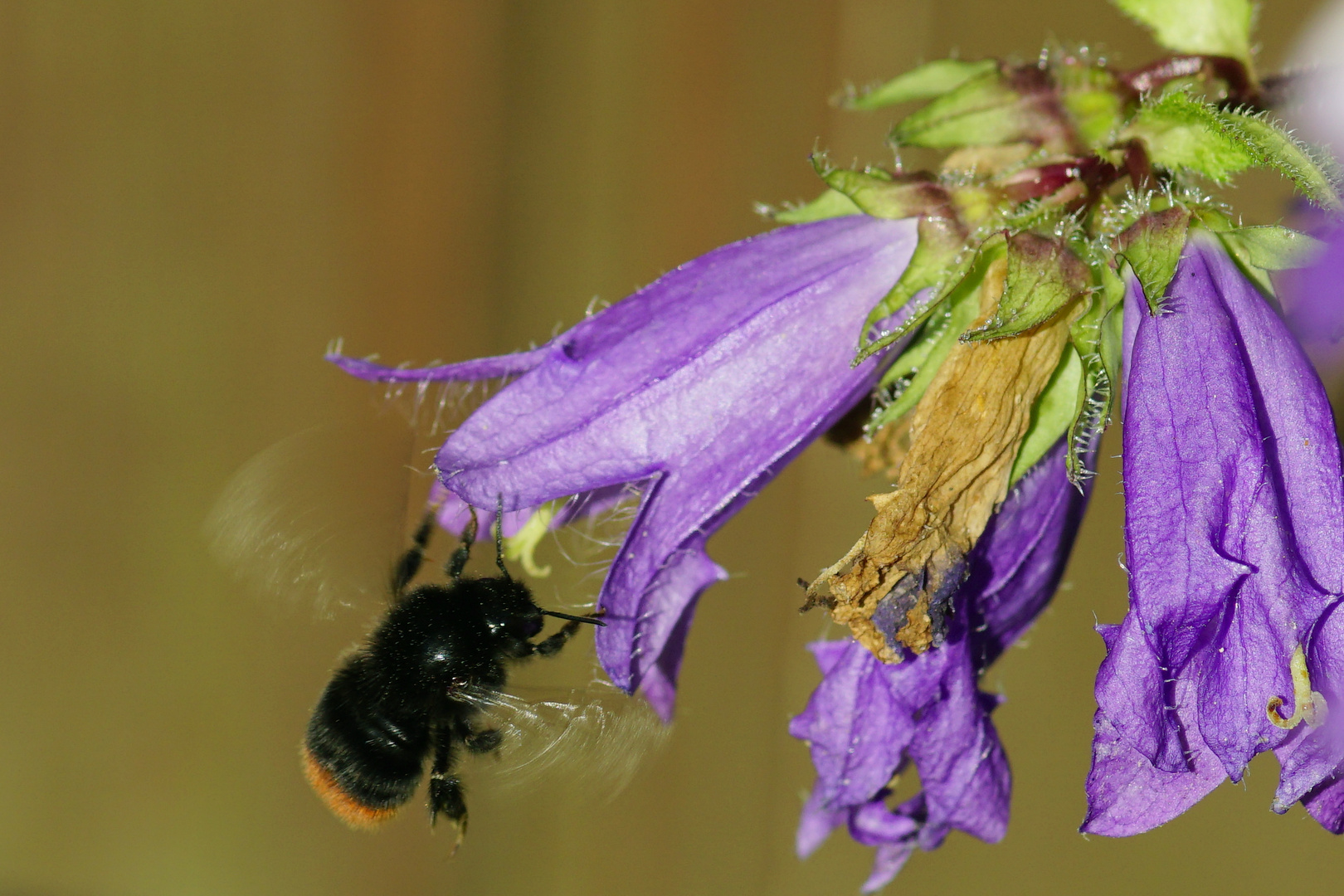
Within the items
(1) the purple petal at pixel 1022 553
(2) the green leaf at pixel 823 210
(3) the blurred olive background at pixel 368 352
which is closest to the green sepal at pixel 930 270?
(2) the green leaf at pixel 823 210

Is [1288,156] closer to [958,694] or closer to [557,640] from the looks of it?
[958,694]

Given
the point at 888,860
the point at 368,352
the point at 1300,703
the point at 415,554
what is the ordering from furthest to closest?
the point at 368,352 < the point at 415,554 < the point at 888,860 < the point at 1300,703

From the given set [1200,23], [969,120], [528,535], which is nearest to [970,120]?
[969,120]

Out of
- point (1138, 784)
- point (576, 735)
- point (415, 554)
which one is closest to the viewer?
point (1138, 784)

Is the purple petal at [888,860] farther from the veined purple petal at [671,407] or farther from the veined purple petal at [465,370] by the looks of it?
the veined purple petal at [465,370]

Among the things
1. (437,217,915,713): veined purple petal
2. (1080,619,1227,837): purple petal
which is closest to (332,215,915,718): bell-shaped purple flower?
(437,217,915,713): veined purple petal

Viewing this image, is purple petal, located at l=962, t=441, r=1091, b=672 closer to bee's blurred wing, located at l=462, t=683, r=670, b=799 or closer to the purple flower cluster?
the purple flower cluster

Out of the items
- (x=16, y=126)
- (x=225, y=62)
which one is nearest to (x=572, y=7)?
(x=225, y=62)
